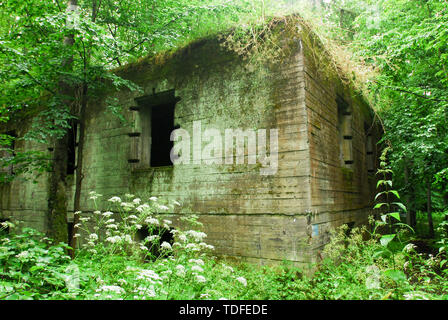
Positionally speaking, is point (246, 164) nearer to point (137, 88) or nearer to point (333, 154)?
point (333, 154)

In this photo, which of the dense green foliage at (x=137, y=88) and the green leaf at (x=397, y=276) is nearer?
the green leaf at (x=397, y=276)

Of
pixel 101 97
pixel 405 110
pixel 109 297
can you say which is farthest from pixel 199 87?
pixel 405 110

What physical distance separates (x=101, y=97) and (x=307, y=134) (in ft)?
19.2

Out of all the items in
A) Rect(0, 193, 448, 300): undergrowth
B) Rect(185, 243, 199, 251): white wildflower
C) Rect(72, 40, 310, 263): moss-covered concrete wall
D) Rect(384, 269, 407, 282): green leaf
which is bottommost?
Rect(0, 193, 448, 300): undergrowth

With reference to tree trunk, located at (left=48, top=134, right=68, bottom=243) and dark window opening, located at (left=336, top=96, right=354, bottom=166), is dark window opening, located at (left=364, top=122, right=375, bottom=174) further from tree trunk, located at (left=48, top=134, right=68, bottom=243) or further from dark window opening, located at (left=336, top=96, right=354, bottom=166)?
tree trunk, located at (left=48, top=134, right=68, bottom=243)

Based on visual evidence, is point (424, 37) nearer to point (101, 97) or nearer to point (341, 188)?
point (341, 188)

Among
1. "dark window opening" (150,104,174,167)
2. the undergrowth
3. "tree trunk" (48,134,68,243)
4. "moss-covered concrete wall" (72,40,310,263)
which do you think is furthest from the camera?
"dark window opening" (150,104,174,167)

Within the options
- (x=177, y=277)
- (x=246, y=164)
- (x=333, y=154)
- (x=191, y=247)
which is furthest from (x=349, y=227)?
(x=177, y=277)

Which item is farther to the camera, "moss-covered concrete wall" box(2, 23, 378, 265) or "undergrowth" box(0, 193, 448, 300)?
"moss-covered concrete wall" box(2, 23, 378, 265)

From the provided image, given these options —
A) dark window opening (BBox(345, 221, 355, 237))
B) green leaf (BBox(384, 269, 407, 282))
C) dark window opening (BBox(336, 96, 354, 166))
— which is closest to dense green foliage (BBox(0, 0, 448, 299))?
green leaf (BBox(384, 269, 407, 282))

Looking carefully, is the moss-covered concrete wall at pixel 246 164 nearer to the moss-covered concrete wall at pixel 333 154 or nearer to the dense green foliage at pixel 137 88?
the moss-covered concrete wall at pixel 333 154

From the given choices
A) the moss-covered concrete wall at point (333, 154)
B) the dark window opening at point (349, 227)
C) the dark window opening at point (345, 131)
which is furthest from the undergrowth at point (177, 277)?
the dark window opening at point (345, 131)

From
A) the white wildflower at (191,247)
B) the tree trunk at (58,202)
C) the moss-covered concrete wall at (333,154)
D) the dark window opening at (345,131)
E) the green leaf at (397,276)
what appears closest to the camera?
the green leaf at (397,276)
